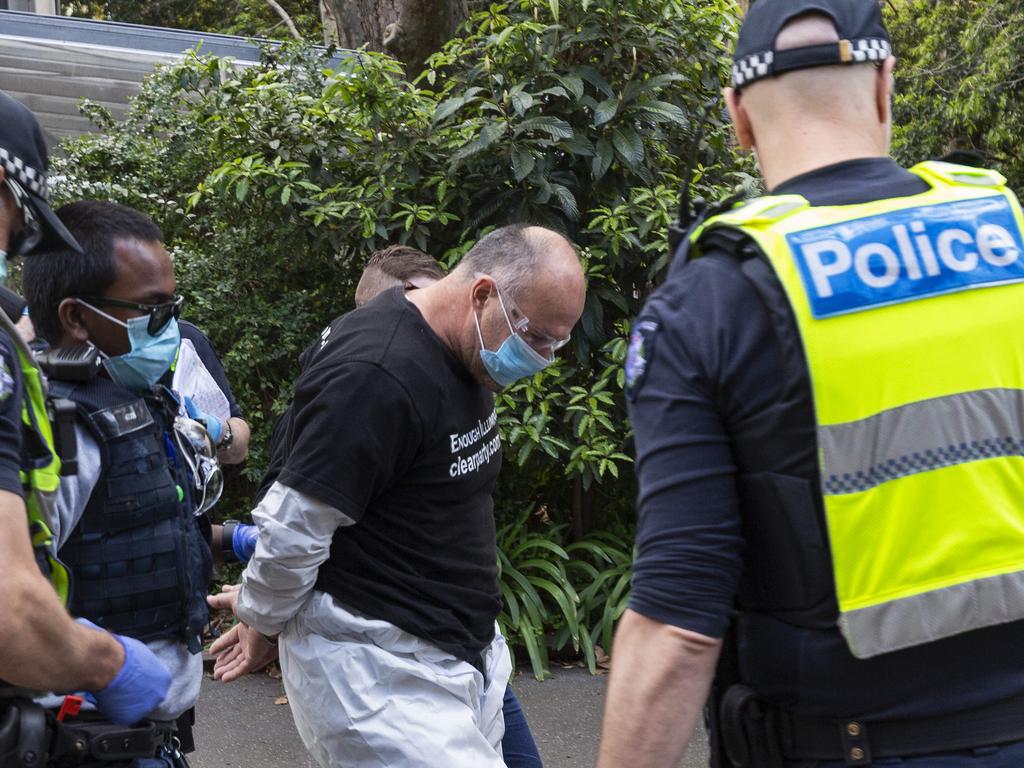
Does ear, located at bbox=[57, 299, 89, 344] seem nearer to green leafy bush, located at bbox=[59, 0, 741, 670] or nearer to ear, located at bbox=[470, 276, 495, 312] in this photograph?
ear, located at bbox=[470, 276, 495, 312]

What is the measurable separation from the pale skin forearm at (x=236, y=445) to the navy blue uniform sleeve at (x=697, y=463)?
6.96 ft

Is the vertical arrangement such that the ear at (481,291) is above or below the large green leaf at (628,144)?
above

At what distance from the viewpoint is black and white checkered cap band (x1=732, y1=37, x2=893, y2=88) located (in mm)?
1779

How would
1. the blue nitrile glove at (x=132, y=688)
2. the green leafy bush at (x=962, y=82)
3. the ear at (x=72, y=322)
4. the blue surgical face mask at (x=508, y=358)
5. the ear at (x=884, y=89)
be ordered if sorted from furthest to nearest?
1. the green leafy bush at (x=962, y=82)
2. the blue surgical face mask at (x=508, y=358)
3. the ear at (x=72, y=322)
4. the blue nitrile glove at (x=132, y=688)
5. the ear at (x=884, y=89)

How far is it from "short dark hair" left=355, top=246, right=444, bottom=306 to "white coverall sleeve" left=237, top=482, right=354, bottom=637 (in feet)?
6.13

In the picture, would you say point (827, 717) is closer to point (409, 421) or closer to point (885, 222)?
point (885, 222)

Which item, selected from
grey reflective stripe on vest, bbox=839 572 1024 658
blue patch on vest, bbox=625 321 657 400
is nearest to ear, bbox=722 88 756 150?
blue patch on vest, bbox=625 321 657 400

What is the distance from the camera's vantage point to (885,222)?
172 centimetres

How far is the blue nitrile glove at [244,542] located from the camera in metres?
3.10

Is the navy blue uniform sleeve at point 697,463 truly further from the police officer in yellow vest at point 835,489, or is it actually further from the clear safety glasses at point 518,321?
the clear safety glasses at point 518,321

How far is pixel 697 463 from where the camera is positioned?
1.68m

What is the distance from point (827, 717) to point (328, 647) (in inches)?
59.2

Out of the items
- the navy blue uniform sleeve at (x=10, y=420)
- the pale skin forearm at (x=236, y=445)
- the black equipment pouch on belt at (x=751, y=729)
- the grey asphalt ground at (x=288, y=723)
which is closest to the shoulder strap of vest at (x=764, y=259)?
the black equipment pouch on belt at (x=751, y=729)

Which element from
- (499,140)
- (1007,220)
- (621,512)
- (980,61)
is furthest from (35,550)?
(980,61)
